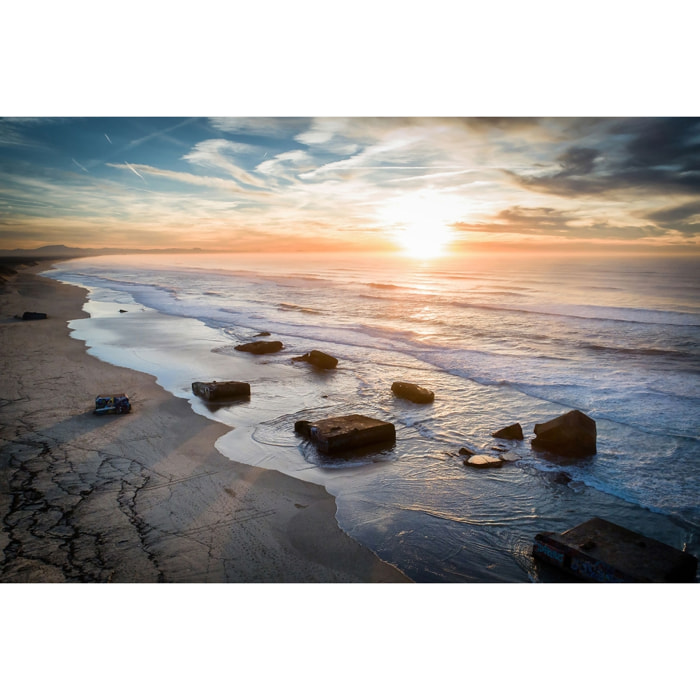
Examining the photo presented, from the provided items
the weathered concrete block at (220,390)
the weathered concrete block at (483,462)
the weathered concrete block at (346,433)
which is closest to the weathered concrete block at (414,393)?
the weathered concrete block at (346,433)

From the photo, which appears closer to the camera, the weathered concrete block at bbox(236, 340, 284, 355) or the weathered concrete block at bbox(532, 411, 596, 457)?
the weathered concrete block at bbox(532, 411, 596, 457)

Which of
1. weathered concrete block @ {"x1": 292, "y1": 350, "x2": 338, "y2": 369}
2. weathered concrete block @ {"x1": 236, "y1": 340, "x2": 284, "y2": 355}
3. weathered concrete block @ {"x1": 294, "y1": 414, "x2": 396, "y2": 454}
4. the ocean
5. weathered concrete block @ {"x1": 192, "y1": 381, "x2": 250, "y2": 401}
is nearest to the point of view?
the ocean

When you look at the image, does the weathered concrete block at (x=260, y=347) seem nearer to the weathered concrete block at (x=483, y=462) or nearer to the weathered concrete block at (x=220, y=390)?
the weathered concrete block at (x=220, y=390)

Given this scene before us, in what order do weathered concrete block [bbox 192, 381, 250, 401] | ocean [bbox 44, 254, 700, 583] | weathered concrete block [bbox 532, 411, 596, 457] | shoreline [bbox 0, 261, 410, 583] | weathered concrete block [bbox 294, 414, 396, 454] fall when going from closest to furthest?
shoreline [bbox 0, 261, 410, 583] < ocean [bbox 44, 254, 700, 583] < weathered concrete block [bbox 294, 414, 396, 454] < weathered concrete block [bbox 532, 411, 596, 457] < weathered concrete block [bbox 192, 381, 250, 401]

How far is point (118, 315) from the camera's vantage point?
2039 centimetres

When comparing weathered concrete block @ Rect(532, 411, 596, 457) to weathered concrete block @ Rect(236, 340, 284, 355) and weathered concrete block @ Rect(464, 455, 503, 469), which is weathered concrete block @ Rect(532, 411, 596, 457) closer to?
weathered concrete block @ Rect(464, 455, 503, 469)

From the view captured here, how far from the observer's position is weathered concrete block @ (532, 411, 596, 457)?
7.14m

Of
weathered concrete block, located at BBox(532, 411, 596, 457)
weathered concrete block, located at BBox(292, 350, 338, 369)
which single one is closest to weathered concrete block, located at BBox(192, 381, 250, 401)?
weathered concrete block, located at BBox(292, 350, 338, 369)

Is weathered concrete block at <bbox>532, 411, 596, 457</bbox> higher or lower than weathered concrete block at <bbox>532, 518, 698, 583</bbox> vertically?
lower

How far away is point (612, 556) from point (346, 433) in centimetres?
375

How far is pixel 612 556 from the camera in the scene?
4023mm

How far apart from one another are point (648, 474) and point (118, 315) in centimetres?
1996

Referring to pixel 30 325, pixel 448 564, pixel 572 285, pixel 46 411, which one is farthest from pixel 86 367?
pixel 572 285

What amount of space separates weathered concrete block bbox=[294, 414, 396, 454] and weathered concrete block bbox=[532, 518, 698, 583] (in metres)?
3.09
